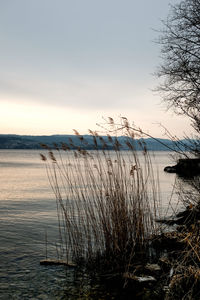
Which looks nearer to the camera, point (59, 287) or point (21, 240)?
point (59, 287)

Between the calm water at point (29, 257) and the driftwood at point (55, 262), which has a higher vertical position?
the driftwood at point (55, 262)

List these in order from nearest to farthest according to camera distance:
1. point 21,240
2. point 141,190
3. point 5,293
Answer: point 5,293 < point 141,190 < point 21,240

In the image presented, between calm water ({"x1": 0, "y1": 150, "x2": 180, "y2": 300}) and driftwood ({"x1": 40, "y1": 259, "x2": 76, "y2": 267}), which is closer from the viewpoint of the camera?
calm water ({"x1": 0, "y1": 150, "x2": 180, "y2": 300})

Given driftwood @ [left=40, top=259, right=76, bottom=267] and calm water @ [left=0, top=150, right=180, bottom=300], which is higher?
driftwood @ [left=40, top=259, right=76, bottom=267]

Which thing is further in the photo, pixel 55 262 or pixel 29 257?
pixel 29 257

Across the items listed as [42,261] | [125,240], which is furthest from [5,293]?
[125,240]

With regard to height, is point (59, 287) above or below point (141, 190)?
below

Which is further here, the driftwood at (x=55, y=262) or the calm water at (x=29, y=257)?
the driftwood at (x=55, y=262)

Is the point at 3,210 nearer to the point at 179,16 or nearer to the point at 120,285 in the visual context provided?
the point at 120,285

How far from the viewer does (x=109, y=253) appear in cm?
558

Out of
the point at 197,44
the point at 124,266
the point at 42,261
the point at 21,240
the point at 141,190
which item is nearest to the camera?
the point at 124,266

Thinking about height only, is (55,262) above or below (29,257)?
above

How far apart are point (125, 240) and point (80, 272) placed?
3.88 feet

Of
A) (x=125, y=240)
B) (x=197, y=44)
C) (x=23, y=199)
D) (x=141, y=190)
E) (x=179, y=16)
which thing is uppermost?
(x=179, y=16)
